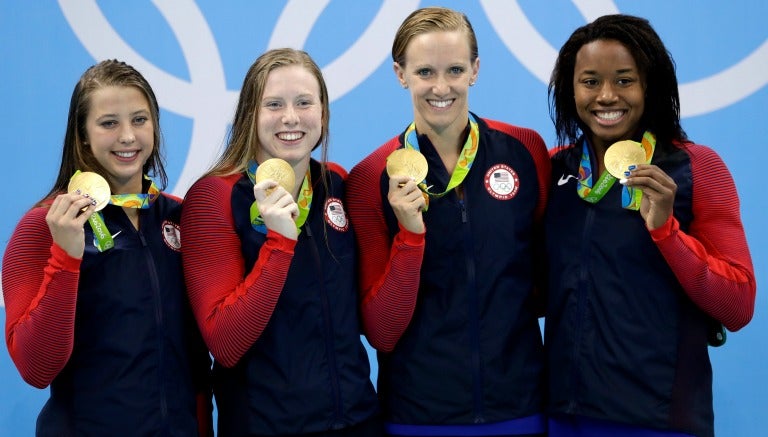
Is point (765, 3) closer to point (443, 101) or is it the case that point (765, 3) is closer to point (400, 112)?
point (400, 112)

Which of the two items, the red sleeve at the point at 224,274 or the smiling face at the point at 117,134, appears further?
the smiling face at the point at 117,134

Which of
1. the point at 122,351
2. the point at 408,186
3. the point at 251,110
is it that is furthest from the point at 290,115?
the point at 122,351

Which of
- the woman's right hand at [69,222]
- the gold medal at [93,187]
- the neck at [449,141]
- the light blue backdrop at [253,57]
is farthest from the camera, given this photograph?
A: the light blue backdrop at [253,57]

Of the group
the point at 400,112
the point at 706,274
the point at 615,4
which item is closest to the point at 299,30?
the point at 400,112

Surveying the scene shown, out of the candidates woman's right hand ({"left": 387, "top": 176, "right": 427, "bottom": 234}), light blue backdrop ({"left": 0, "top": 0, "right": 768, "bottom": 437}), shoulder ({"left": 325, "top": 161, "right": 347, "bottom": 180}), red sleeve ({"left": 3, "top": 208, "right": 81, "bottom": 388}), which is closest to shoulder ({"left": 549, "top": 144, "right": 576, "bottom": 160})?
woman's right hand ({"left": 387, "top": 176, "right": 427, "bottom": 234})

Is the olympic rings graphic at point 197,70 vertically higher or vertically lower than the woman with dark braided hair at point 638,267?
higher

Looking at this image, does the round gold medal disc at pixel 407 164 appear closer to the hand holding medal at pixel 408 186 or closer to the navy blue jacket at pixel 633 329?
the hand holding medal at pixel 408 186

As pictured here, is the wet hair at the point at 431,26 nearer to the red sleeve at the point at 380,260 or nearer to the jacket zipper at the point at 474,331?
the red sleeve at the point at 380,260

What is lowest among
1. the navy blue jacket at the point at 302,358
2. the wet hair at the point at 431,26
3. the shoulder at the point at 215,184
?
the navy blue jacket at the point at 302,358

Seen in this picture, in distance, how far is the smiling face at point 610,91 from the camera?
2.59 meters

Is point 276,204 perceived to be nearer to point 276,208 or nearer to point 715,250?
point 276,208

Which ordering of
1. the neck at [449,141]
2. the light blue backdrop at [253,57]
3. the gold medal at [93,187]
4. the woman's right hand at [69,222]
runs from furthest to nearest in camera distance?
1. the light blue backdrop at [253,57]
2. the neck at [449,141]
3. the gold medal at [93,187]
4. the woman's right hand at [69,222]

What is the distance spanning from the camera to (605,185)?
2537 mm

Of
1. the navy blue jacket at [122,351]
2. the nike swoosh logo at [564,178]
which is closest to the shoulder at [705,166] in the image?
the nike swoosh logo at [564,178]
